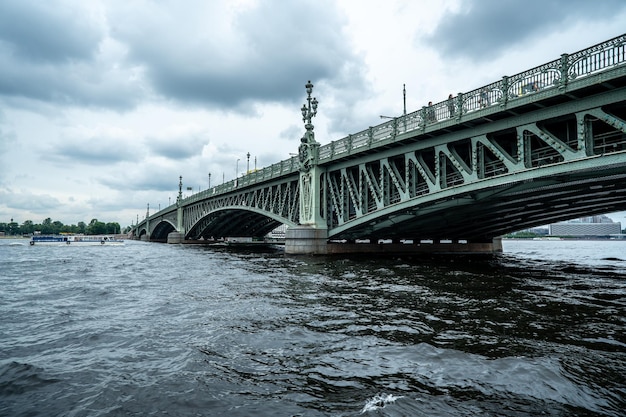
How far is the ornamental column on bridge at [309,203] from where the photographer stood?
3484cm

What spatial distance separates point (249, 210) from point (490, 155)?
3218 centimetres

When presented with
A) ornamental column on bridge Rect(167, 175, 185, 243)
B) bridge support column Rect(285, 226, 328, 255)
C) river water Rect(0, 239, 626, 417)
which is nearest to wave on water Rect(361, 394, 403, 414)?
river water Rect(0, 239, 626, 417)

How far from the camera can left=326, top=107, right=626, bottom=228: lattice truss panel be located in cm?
1712

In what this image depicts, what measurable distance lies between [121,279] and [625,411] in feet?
62.8

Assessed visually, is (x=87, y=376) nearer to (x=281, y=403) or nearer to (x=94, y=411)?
(x=94, y=411)

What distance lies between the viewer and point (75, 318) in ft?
31.9

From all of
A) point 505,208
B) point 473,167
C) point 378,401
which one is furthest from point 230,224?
point 378,401

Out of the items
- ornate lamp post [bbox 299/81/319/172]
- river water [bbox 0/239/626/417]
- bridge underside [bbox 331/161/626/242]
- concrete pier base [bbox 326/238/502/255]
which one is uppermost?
ornate lamp post [bbox 299/81/319/172]

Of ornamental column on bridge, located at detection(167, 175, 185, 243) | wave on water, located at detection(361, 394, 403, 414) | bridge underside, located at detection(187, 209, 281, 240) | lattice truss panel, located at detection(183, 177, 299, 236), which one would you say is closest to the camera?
wave on water, located at detection(361, 394, 403, 414)

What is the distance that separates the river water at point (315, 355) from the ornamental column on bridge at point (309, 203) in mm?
21919

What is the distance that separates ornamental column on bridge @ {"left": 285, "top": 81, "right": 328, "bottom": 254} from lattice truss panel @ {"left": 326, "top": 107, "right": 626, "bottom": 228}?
1339 mm

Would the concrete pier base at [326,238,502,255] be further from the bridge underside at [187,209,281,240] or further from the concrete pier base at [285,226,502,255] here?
the bridge underside at [187,209,281,240]

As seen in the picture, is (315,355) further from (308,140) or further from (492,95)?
(308,140)

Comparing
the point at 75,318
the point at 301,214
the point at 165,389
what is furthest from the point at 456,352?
the point at 301,214
